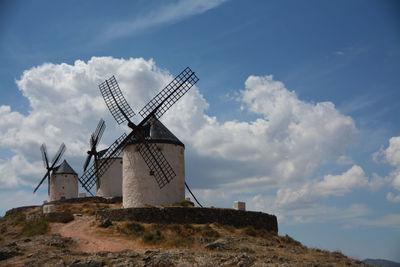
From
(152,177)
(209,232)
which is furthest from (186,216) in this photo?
(152,177)

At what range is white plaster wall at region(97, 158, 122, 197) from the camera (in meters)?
37.2

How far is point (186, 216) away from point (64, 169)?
25.6 m

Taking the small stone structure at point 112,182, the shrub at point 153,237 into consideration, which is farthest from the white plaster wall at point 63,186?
the shrub at point 153,237

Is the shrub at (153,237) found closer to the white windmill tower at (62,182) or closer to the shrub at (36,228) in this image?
the shrub at (36,228)

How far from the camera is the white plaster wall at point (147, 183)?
78.8ft

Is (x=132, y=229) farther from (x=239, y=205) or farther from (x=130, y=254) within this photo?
(x=239, y=205)

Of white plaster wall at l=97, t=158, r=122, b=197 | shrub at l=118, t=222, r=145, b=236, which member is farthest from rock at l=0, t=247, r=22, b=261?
white plaster wall at l=97, t=158, r=122, b=197

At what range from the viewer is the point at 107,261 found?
46.0 ft

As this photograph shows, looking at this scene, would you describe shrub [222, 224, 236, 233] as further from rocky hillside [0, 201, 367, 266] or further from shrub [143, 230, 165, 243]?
shrub [143, 230, 165, 243]

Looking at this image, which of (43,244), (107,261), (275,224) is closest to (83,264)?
(107,261)

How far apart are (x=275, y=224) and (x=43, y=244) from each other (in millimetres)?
12651

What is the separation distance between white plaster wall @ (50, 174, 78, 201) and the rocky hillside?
18403 mm

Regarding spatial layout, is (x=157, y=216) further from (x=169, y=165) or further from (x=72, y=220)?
(x=72, y=220)

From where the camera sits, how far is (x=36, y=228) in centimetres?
2081
